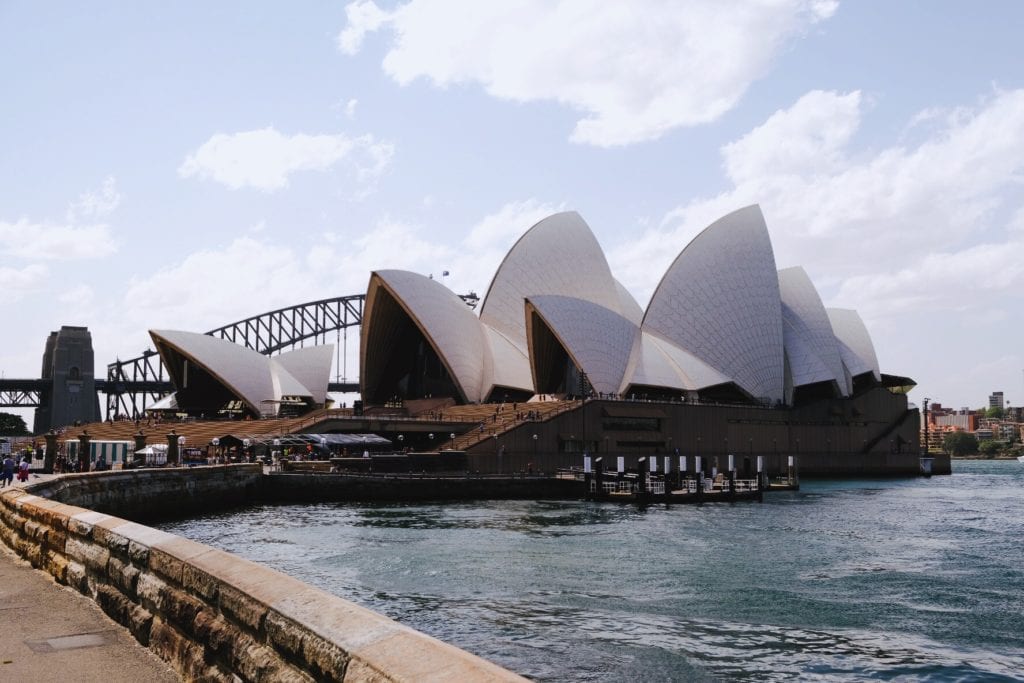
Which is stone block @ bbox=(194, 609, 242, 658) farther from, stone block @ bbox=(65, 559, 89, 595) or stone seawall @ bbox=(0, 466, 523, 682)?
stone block @ bbox=(65, 559, 89, 595)

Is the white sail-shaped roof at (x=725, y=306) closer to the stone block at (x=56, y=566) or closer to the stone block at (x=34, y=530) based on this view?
the stone block at (x=34, y=530)

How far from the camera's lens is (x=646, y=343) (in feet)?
246

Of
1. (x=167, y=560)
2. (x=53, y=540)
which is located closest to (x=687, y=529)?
(x=53, y=540)

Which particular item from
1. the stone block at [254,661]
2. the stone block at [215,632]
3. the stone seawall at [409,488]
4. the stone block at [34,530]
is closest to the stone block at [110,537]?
the stone block at [215,632]

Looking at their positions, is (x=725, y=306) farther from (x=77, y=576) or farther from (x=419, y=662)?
(x=419, y=662)

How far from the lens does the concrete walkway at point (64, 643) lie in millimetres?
6074

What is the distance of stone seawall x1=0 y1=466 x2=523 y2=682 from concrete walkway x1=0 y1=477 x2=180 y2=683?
13 centimetres

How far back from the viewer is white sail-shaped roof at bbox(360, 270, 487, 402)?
2820 inches

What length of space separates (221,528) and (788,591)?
21.4m

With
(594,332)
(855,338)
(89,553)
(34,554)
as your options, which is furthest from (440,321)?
(89,553)

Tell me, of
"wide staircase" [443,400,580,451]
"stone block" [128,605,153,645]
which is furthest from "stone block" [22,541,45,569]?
"wide staircase" [443,400,580,451]

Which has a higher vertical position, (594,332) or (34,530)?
(594,332)

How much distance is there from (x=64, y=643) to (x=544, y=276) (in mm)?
72938

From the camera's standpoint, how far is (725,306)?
76.5m
